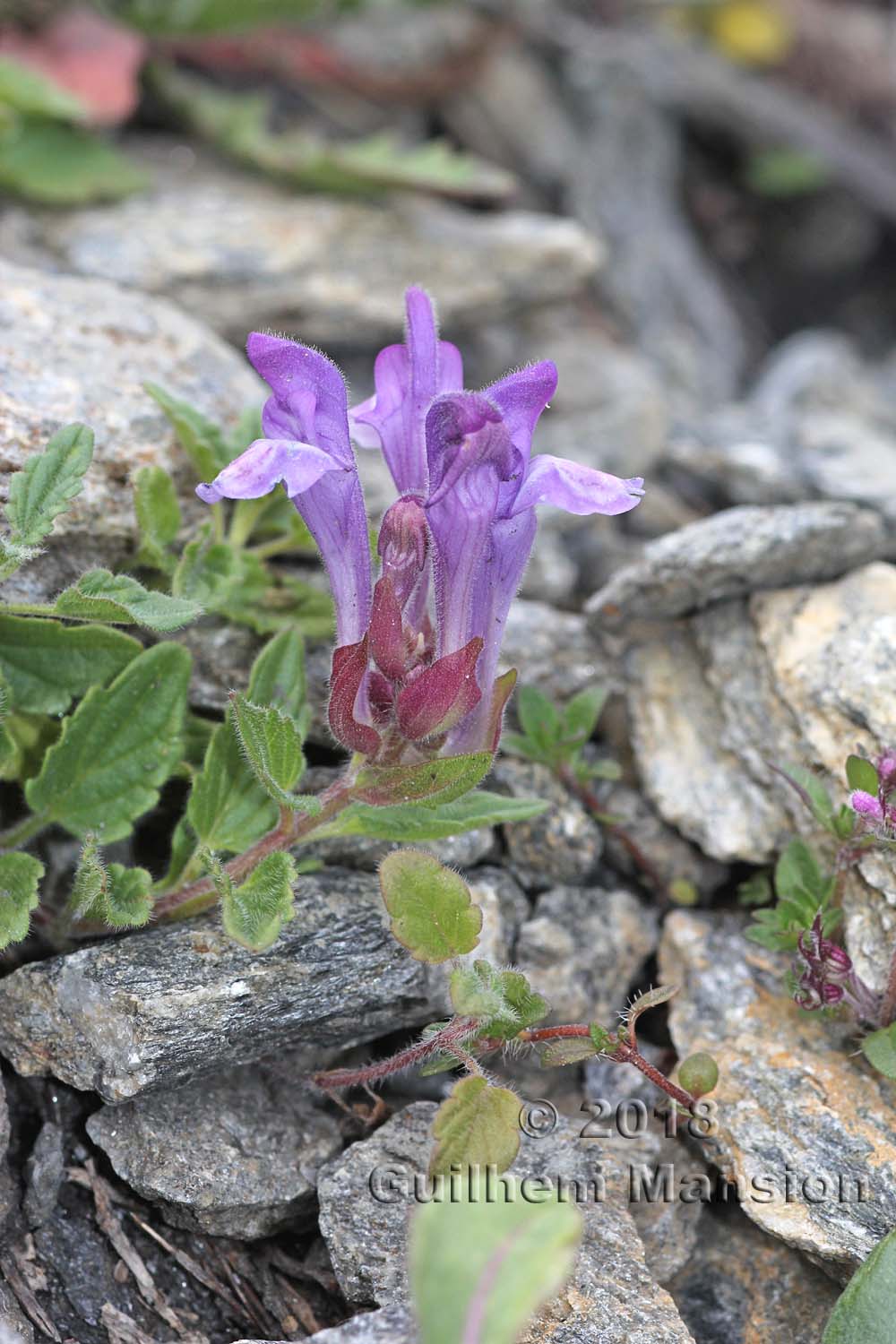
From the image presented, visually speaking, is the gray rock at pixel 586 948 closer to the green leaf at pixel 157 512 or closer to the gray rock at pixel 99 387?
the green leaf at pixel 157 512

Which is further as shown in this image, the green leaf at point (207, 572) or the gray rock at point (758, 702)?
the gray rock at point (758, 702)

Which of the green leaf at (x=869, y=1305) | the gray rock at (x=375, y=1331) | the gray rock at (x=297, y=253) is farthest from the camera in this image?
the gray rock at (x=297, y=253)

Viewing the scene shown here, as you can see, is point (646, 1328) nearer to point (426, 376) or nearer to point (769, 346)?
point (426, 376)

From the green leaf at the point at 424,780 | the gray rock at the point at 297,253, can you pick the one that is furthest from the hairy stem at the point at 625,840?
the gray rock at the point at 297,253

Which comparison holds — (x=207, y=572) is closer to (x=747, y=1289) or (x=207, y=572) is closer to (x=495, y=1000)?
(x=495, y=1000)

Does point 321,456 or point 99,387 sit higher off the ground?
point 321,456

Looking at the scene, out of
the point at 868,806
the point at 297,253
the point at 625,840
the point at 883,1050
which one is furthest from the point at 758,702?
the point at 297,253

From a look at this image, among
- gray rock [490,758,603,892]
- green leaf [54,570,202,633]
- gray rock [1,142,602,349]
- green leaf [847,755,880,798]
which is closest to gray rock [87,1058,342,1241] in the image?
gray rock [490,758,603,892]
